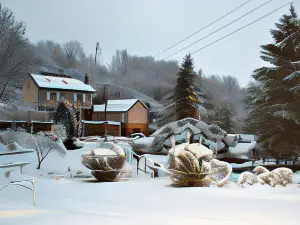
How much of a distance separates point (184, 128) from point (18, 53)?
9.94ft

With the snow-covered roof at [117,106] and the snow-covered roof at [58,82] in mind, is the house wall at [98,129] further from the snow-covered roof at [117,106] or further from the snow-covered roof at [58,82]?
the snow-covered roof at [58,82]

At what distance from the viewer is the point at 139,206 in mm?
2932

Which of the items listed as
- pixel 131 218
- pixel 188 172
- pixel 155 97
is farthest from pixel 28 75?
pixel 131 218

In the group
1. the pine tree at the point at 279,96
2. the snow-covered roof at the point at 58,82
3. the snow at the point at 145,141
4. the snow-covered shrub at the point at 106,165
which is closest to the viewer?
the snow-covered shrub at the point at 106,165

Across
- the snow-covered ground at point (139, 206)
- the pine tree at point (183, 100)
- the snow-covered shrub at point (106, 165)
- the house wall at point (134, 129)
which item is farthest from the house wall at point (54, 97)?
the snow-covered ground at point (139, 206)

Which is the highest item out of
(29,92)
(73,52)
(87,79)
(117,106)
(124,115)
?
(73,52)

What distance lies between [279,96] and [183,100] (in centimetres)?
276

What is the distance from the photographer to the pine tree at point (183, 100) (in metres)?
6.64

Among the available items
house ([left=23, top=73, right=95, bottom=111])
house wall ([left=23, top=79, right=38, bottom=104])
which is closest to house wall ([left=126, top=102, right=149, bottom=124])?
house ([left=23, top=73, right=95, bottom=111])

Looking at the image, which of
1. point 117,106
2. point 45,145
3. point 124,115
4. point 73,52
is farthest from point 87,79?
point 45,145

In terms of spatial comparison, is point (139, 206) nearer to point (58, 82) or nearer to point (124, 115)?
point (124, 115)

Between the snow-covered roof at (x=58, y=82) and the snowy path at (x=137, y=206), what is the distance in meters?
1.72

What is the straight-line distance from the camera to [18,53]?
5.62 metres

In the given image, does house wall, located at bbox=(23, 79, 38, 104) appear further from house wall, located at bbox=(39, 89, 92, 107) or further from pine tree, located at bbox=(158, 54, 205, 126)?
pine tree, located at bbox=(158, 54, 205, 126)
